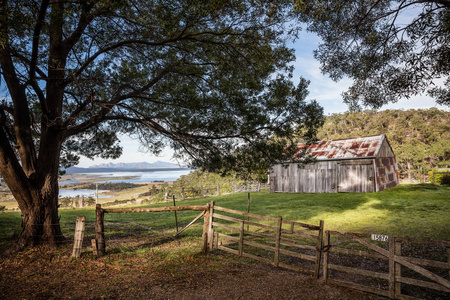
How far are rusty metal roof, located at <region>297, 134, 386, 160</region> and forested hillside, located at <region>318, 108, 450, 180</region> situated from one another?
3.57 metres

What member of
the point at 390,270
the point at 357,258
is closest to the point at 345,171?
the point at 357,258

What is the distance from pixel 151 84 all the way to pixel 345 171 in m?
21.6

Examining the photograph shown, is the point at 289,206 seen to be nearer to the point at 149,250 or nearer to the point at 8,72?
the point at 149,250

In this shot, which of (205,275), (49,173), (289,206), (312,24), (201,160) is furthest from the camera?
(289,206)

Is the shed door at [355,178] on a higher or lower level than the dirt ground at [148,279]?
higher

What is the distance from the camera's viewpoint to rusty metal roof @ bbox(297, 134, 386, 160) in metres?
24.4

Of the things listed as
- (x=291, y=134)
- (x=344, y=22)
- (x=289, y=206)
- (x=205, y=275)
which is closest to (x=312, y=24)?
(x=344, y=22)

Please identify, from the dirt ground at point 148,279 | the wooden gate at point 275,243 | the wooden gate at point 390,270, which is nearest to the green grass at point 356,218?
the dirt ground at point 148,279

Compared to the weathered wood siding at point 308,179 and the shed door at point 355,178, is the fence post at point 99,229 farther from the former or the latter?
the shed door at point 355,178

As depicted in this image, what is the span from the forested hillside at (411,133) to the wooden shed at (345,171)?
15.3ft

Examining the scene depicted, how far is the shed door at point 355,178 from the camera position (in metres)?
23.8

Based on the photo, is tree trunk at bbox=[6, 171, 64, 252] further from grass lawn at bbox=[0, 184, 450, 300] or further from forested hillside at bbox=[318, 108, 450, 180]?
forested hillside at bbox=[318, 108, 450, 180]

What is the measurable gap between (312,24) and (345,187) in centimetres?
1968

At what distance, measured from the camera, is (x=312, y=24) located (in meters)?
9.11
